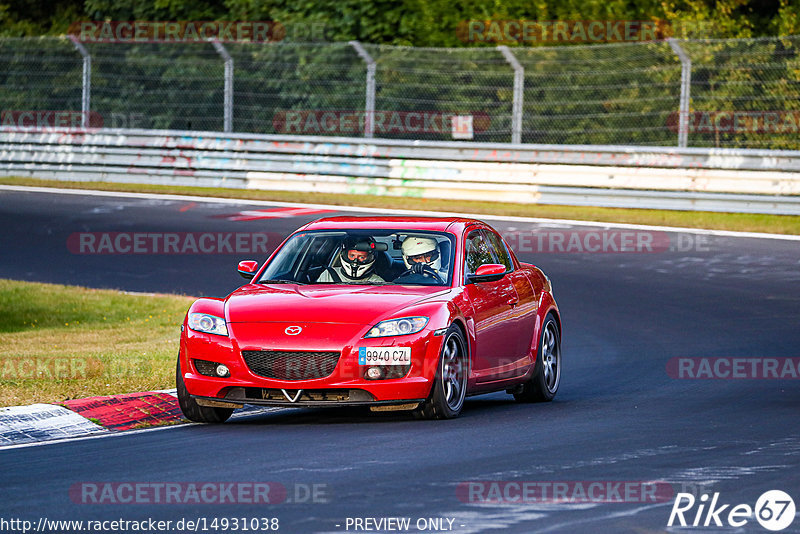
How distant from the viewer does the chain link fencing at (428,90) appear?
24625 millimetres

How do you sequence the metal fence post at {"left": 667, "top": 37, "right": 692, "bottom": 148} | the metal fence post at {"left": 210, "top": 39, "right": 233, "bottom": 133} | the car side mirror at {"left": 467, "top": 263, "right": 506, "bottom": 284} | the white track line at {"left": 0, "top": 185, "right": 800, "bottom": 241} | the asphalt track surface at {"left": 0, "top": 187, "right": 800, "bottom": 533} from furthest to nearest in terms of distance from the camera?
1. the metal fence post at {"left": 210, "top": 39, "right": 233, "bottom": 133}
2. the metal fence post at {"left": 667, "top": 37, "right": 692, "bottom": 148}
3. the white track line at {"left": 0, "top": 185, "right": 800, "bottom": 241}
4. the car side mirror at {"left": 467, "top": 263, "right": 506, "bottom": 284}
5. the asphalt track surface at {"left": 0, "top": 187, "right": 800, "bottom": 533}

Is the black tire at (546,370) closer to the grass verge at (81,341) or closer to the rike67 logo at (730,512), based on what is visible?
the grass verge at (81,341)

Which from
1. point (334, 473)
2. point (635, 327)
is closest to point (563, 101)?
point (635, 327)

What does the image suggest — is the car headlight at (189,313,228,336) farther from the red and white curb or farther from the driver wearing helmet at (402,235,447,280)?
the driver wearing helmet at (402,235,447,280)

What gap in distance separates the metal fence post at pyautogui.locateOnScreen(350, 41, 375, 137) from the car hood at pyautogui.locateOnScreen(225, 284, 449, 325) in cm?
1687

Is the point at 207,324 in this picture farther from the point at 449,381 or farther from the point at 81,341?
the point at 81,341

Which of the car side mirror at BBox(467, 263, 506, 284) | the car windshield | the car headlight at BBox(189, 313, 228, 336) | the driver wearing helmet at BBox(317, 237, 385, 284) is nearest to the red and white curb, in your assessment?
the car headlight at BBox(189, 313, 228, 336)

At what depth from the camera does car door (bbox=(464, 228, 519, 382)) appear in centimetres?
1056

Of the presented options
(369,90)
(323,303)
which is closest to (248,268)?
(323,303)

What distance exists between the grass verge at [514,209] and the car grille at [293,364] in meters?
14.4

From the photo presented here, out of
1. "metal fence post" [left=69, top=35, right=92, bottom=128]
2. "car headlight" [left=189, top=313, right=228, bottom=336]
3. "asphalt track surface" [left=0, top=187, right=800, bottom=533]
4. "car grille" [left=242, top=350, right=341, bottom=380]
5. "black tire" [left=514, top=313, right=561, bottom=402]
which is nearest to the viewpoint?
"asphalt track surface" [left=0, top=187, right=800, bottom=533]

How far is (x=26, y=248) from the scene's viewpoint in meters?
21.8

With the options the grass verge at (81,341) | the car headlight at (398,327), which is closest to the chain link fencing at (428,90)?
the grass verge at (81,341)

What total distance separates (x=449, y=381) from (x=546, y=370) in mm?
1962
